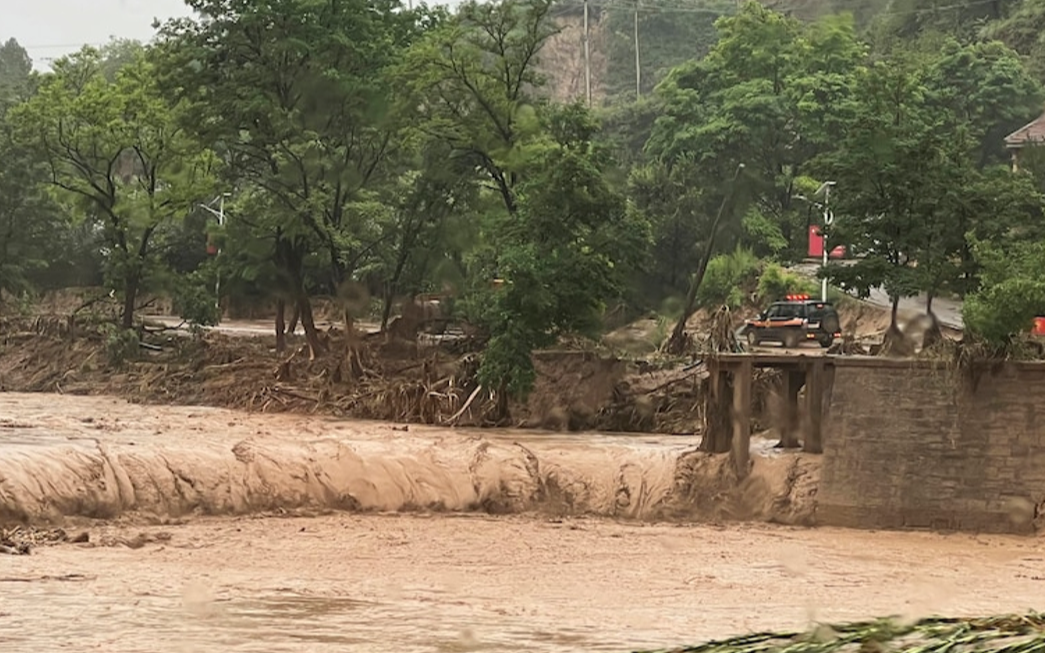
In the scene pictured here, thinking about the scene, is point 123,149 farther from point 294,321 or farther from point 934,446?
point 934,446

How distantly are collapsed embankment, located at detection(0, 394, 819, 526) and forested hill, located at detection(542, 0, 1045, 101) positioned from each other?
63114 millimetres

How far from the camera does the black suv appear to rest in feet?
156

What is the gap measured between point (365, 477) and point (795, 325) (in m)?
20.2

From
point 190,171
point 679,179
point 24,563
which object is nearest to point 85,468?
point 24,563

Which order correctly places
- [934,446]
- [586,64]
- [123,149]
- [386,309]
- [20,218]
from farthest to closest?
[586,64] → [20,218] → [123,149] → [386,309] → [934,446]

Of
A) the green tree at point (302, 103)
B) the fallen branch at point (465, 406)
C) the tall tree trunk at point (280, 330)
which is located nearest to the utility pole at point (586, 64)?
the tall tree trunk at point (280, 330)

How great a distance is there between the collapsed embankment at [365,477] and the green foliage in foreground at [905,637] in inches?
849

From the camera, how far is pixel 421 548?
82.3ft

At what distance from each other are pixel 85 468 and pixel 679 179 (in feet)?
131

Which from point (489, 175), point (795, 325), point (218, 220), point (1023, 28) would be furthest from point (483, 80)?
point (1023, 28)

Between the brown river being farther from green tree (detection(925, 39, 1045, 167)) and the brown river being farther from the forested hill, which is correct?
the forested hill

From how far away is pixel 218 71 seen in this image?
161ft

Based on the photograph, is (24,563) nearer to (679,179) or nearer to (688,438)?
(688,438)

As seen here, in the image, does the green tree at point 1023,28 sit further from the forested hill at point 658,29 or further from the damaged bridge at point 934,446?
the damaged bridge at point 934,446
